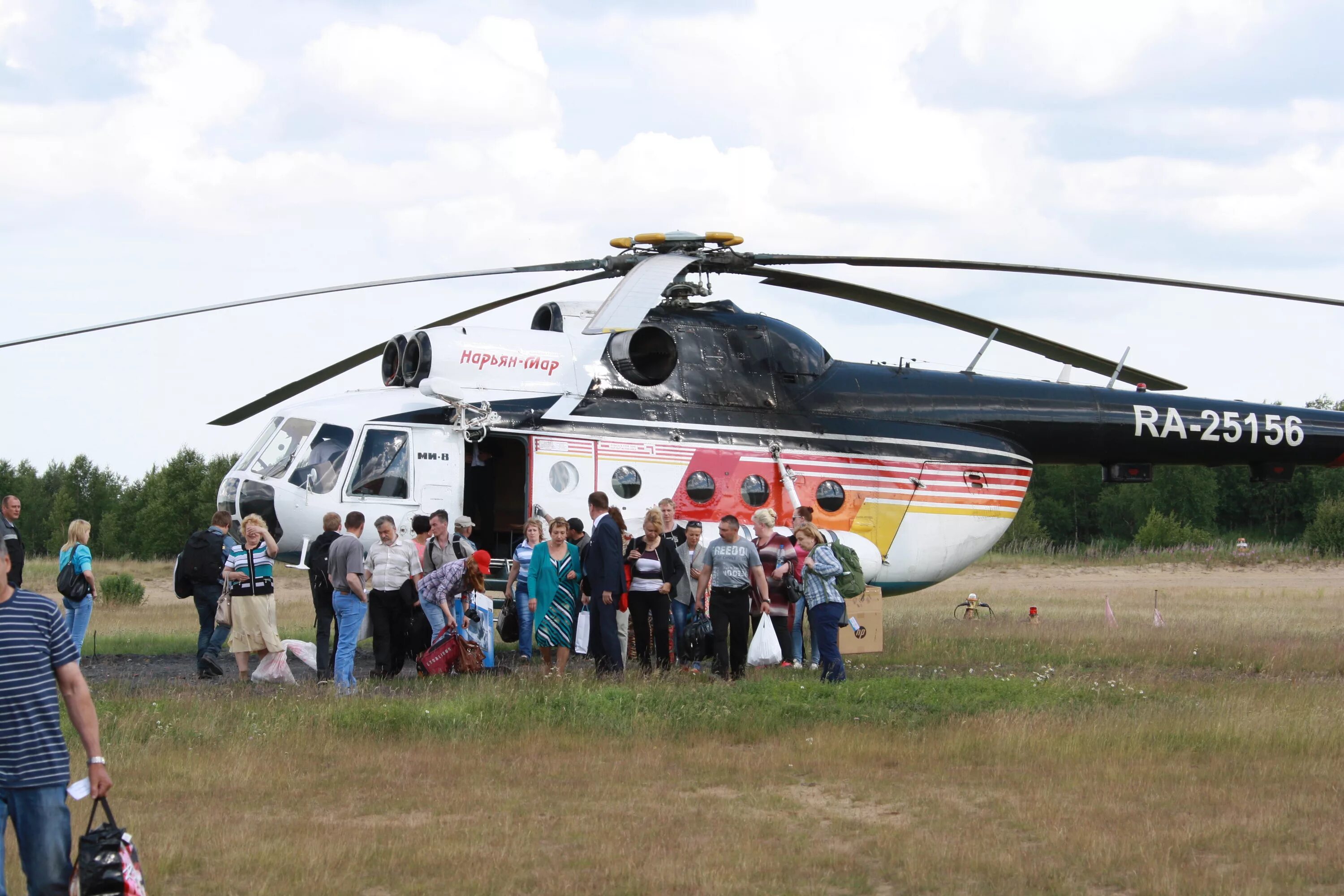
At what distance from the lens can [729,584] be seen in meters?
12.3

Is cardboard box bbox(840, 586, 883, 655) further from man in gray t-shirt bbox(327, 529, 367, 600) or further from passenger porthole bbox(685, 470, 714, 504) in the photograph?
man in gray t-shirt bbox(327, 529, 367, 600)

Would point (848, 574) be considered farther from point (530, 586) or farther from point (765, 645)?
point (530, 586)

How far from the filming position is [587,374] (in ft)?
50.0

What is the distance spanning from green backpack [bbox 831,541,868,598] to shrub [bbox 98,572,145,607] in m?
19.2

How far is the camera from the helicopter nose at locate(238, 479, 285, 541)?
13953 mm

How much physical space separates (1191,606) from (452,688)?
1740cm

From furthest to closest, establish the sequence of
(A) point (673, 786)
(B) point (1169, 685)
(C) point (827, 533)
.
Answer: (C) point (827, 533) → (B) point (1169, 685) → (A) point (673, 786)

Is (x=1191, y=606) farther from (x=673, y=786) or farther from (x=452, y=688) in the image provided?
(x=673, y=786)

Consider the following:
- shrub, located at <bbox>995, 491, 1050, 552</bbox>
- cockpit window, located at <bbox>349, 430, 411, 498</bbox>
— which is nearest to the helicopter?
cockpit window, located at <bbox>349, 430, 411, 498</bbox>

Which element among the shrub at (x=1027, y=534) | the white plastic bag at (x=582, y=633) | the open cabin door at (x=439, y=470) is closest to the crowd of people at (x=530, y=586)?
the open cabin door at (x=439, y=470)

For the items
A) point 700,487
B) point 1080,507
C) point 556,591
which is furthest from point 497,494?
point 1080,507

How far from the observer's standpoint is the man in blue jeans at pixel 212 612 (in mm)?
13367

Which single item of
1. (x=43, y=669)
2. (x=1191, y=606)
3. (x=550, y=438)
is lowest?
(x=1191, y=606)

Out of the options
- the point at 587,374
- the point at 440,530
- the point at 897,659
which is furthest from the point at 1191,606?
the point at 440,530
